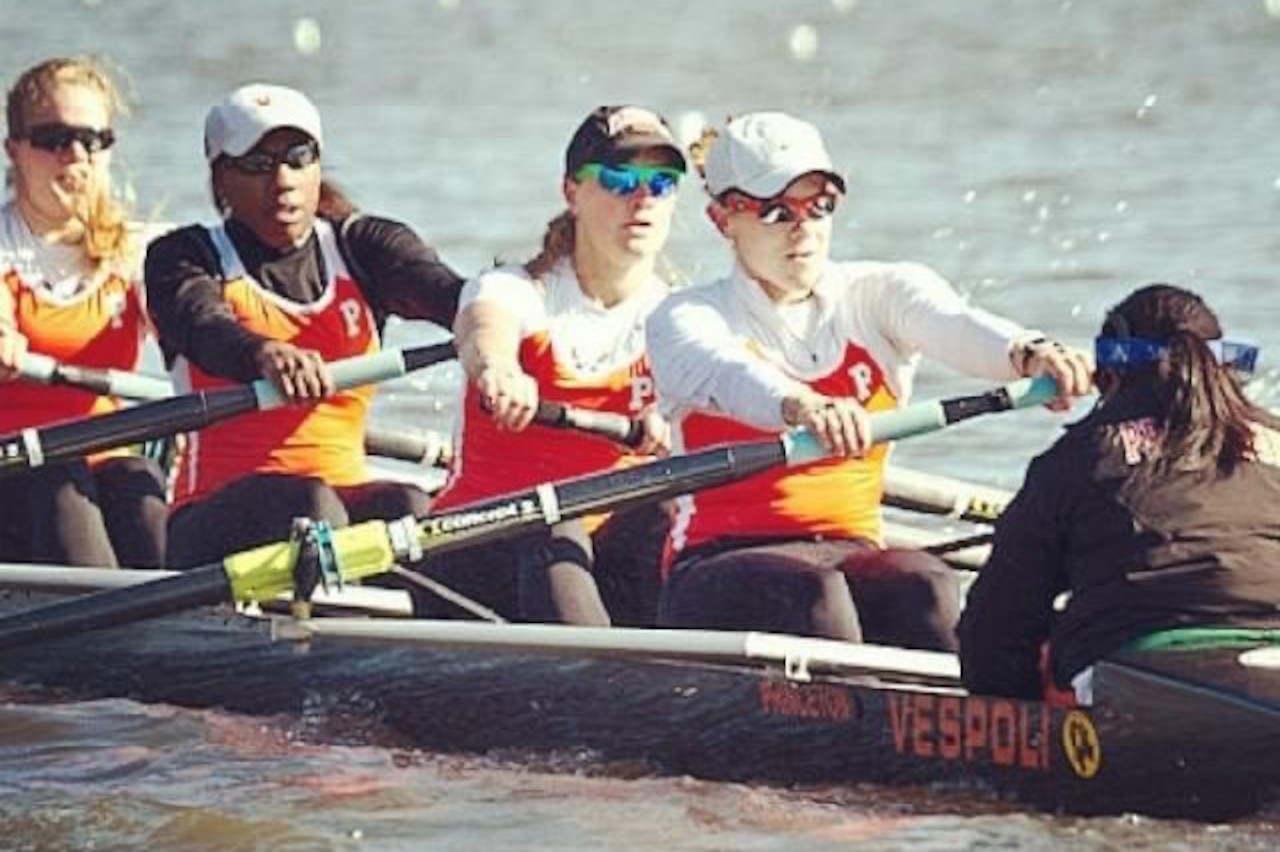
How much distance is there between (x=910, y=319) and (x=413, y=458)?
2.72m

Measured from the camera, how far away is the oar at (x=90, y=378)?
8258mm

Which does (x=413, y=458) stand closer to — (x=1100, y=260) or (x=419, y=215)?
(x=1100, y=260)

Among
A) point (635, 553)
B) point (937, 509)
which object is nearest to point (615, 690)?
point (635, 553)

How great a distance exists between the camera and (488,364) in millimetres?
7461

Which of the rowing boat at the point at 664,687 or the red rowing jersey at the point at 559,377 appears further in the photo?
the red rowing jersey at the point at 559,377

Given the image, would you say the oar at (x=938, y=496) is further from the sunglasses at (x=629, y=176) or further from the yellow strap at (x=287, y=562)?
the yellow strap at (x=287, y=562)

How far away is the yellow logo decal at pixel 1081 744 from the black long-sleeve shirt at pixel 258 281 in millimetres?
2557

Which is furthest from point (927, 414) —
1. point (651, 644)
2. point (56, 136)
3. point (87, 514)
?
point (56, 136)

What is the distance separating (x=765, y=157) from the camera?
6965 mm

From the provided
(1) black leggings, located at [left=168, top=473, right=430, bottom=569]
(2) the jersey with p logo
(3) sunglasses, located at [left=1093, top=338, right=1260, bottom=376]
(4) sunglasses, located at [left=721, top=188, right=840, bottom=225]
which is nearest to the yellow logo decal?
(3) sunglasses, located at [left=1093, top=338, right=1260, bottom=376]

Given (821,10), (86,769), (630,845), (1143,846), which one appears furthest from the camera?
(821,10)

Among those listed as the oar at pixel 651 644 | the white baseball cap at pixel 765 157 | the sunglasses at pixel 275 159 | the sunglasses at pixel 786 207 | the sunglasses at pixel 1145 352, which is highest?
the sunglasses at pixel 275 159

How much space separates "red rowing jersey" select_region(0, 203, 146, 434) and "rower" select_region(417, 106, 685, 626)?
1187 mm

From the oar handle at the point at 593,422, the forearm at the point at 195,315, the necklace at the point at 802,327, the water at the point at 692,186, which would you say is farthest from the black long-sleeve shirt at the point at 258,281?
the necklace at the point at 802,327
